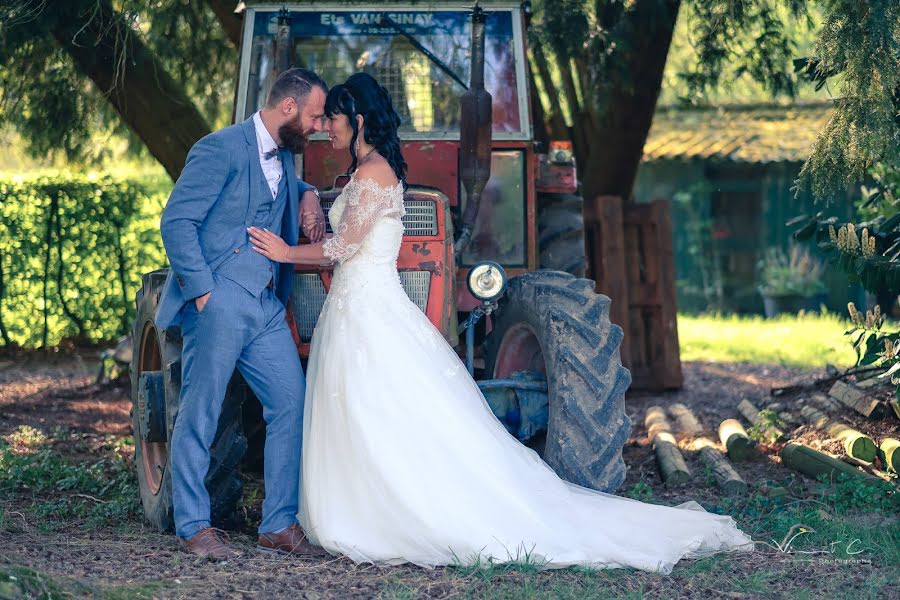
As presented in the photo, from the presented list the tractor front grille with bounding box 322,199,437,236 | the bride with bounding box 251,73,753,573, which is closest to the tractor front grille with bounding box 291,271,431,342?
the tractor front grille with bounding box 322,199,437,236

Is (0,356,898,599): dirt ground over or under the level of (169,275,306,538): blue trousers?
under

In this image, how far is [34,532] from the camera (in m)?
5.27

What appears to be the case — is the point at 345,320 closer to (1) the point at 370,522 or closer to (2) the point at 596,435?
(1) the point at 370,522

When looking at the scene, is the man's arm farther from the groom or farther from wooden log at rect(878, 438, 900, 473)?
wooden log at rect(878, 438, 900, 473)

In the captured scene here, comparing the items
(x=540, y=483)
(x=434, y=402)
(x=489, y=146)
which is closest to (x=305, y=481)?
(x=434, y=402)

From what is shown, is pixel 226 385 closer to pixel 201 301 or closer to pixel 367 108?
pixel 201 301

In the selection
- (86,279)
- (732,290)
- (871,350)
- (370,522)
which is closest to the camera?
(370,522)

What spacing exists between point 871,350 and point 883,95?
1.41 m

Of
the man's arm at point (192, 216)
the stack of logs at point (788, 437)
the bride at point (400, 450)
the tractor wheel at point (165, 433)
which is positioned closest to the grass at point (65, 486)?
the tractor wheel at point (165, 433)

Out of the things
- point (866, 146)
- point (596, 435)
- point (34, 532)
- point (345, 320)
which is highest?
point (866, 146)

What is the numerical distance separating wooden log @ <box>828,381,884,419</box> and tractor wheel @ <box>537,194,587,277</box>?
1.92 meters

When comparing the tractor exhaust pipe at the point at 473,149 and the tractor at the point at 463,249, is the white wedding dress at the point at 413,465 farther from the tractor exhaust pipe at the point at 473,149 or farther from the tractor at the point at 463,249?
the tractor exhaust pipe at the point at 473,149

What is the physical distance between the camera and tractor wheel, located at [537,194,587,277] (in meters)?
7.13

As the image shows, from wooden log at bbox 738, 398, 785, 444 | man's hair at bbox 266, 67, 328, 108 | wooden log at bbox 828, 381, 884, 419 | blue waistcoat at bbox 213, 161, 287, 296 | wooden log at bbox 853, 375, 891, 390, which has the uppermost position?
man's hair at bbox 266, 67, 328, 108
